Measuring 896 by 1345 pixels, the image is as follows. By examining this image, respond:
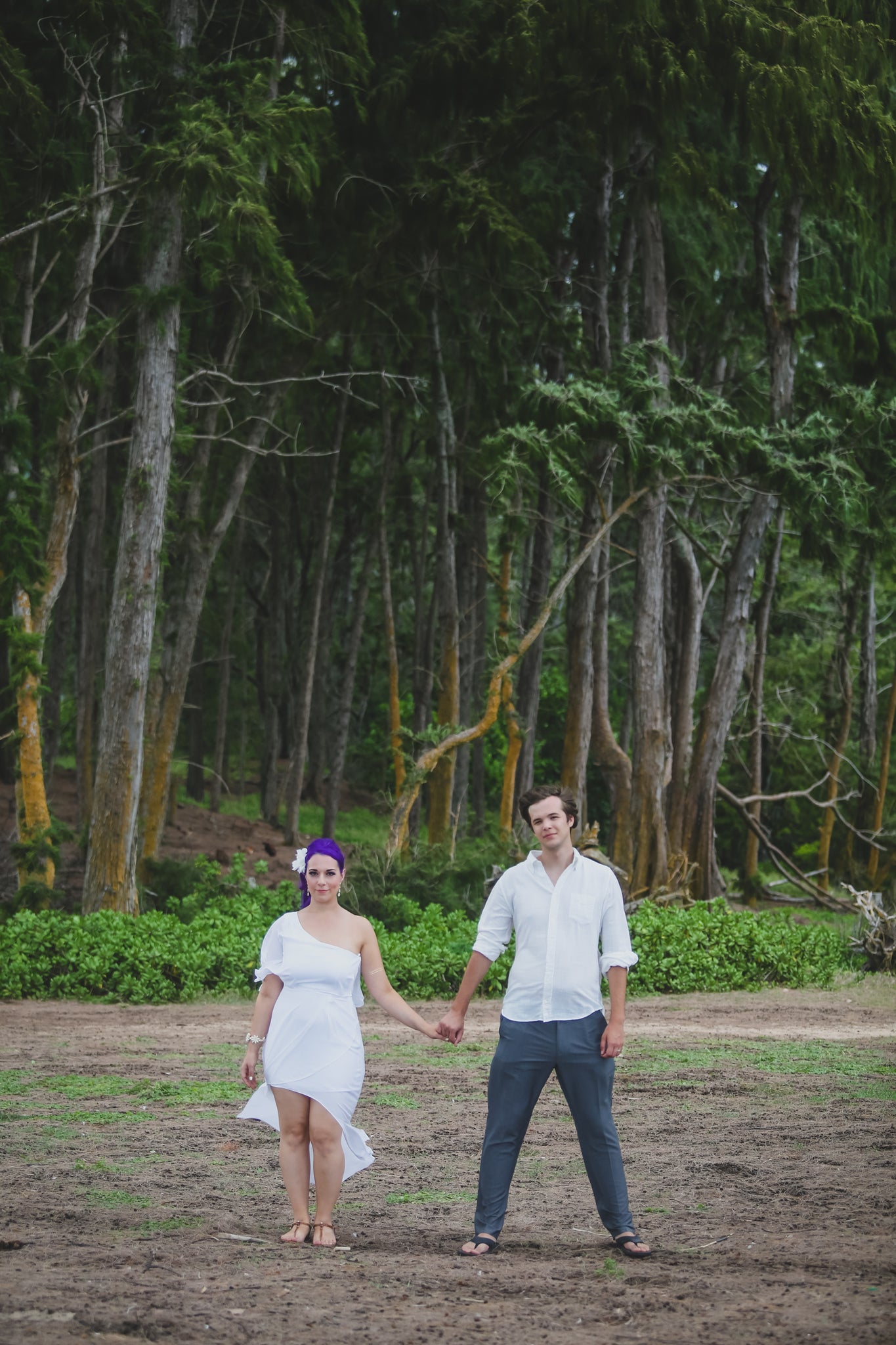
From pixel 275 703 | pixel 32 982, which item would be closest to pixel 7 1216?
pixel 32 982

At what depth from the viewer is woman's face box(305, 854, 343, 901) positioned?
200 inches

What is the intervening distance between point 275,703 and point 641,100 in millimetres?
15565

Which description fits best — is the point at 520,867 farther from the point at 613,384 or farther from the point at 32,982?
the point at 613,384

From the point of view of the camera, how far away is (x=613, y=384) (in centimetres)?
1783

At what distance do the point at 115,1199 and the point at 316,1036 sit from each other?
133 cm

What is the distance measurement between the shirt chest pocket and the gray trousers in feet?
1.08

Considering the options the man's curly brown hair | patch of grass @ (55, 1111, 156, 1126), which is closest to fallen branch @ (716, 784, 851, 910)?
patch of grass @ (55, 1111, 156, 1126)

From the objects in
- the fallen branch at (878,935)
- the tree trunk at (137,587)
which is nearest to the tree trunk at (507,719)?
the tree trunk at (137,587)

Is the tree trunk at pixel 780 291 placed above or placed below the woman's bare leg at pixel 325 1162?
above

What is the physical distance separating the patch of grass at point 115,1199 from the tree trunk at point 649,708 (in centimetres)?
1292

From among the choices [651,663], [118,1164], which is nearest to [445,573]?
[651,663]

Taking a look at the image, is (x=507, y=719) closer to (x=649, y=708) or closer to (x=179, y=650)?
(x=649, y=708)

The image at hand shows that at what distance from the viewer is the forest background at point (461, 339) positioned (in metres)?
14.8

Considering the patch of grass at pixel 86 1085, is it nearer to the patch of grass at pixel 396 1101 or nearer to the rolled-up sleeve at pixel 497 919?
the patch of grass at pixel 396 1101
